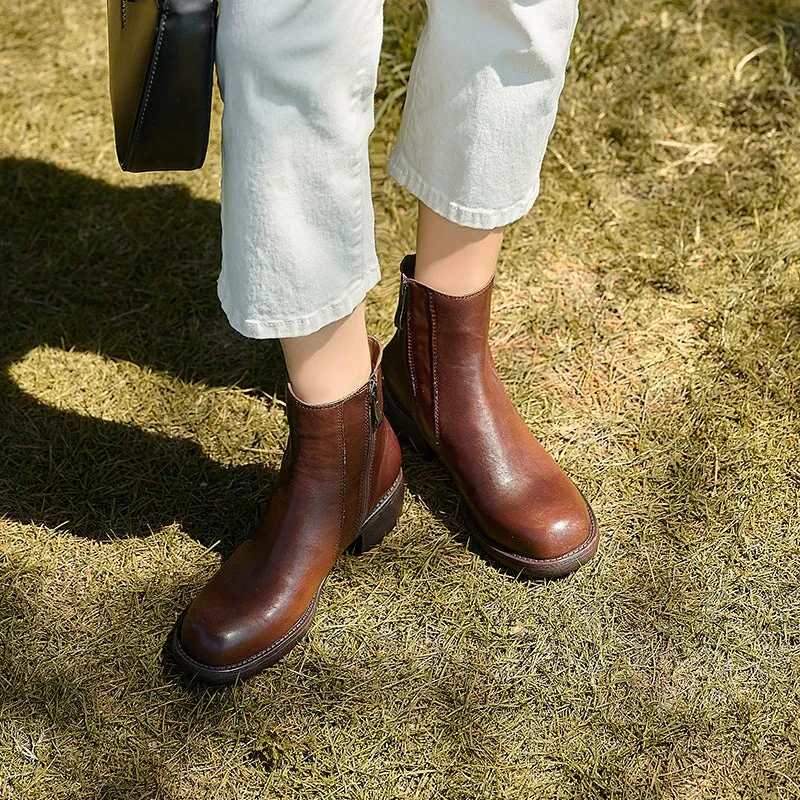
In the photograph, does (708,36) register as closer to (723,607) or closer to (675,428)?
(675,428)

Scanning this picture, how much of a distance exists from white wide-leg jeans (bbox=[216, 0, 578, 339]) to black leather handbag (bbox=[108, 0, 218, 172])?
0.03 metres

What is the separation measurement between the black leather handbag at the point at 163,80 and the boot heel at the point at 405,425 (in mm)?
597

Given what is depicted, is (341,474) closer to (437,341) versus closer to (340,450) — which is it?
(340,450)

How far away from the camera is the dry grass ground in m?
1.34

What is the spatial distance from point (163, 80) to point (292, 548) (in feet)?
2.09

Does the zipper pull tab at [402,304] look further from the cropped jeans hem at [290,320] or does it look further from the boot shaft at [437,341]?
the cropped jeans hem at [290,320]

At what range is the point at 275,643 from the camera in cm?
139

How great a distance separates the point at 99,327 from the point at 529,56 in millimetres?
992

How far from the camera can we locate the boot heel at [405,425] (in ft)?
5.33

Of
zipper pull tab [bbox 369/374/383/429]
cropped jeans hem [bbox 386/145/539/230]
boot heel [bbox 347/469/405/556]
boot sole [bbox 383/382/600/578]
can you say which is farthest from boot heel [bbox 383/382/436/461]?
cropped jeans hem [bbox 386/145/539/230]

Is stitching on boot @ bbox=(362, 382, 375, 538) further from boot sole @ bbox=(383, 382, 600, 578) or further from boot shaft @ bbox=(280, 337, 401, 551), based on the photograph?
boot sole @ bbox=(383, 382, 600, 578)

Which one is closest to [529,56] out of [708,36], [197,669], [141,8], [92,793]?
[141,8]

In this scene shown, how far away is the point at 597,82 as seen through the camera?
2377 millimetres

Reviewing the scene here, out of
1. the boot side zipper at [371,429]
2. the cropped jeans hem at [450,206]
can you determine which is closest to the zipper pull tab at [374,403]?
the boot side zipper at [371,429]
